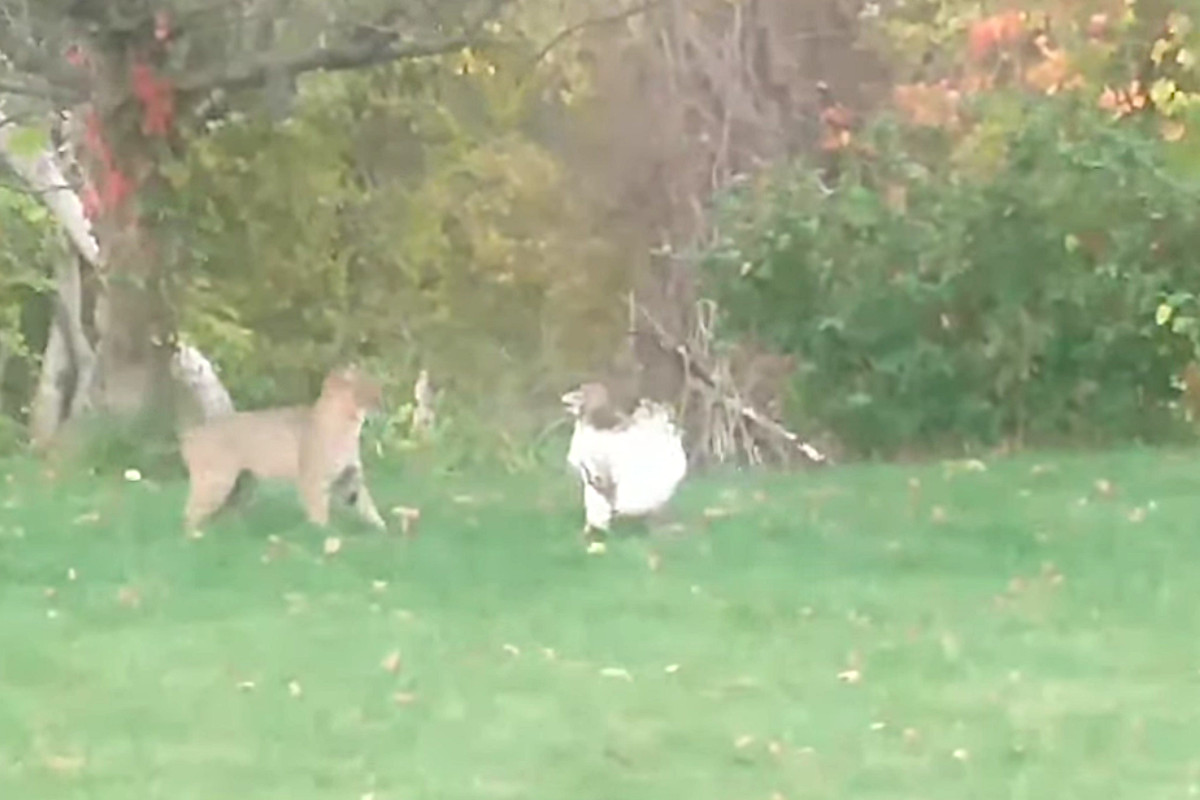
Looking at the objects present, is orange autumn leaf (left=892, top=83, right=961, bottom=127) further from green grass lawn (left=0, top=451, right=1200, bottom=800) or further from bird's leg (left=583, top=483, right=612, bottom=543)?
bird's leg (left=583, top=483, right=612, bottom=543)

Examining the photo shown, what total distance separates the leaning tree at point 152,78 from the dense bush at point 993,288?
1.71 metres

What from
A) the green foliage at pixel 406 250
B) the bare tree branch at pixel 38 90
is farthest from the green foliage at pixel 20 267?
the bare tree branch at pixel 38 90

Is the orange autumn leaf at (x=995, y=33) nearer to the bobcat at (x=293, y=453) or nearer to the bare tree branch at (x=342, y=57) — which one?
the bare tree branch at (x=342, y=57)

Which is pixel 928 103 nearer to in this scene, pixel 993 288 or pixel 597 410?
pixel 993 288

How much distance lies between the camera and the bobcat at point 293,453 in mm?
8016

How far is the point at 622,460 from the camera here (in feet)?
25.2

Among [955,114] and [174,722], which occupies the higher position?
[955,114]

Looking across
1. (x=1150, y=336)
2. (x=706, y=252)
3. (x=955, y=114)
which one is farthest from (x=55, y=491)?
(x=955, y=114)

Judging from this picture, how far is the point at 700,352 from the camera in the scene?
590 inches

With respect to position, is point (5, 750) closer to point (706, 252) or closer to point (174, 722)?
point (174, 722)

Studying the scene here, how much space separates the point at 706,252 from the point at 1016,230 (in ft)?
5.76

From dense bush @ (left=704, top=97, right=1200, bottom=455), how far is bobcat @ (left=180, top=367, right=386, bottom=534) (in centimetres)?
337

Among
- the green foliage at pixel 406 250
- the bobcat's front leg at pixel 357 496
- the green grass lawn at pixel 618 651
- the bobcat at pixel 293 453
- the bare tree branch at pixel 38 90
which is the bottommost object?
the green grass lawn at pixel 618 651

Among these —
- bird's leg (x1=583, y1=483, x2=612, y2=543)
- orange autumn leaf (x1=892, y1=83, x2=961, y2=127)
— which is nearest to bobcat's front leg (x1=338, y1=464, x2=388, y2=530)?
bird's leg (x1=583, y1=483, x2=612, y2=543)
